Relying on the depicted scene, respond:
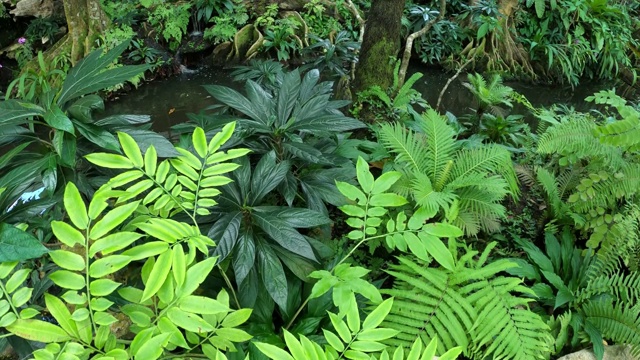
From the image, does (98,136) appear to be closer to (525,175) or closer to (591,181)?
(591,181)

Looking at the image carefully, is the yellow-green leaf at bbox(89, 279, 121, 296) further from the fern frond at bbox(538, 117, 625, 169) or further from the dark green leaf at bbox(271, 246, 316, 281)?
the fern frond at bbox(538, 117, 625, 169)

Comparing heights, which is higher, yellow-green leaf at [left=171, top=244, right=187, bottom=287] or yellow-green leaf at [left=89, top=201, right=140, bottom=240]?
yellow-green leaf at [left=89, top=201, right=140, bottom=240]

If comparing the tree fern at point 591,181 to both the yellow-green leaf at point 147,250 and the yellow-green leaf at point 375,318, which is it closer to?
the yellow-green leaf at point 375,318

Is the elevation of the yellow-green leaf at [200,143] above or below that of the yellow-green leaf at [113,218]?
above

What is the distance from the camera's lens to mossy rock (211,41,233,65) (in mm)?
6895

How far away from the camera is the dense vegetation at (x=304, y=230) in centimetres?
104

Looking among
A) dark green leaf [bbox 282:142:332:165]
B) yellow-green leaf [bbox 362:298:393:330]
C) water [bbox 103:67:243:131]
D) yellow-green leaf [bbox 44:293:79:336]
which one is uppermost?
yellow-green leaf [bbox 44:293:79:336]

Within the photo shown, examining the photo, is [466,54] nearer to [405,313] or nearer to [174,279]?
[405,313]

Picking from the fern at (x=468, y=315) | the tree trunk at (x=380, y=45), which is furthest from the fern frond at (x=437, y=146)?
the tree trunk at (x=380, y=45)

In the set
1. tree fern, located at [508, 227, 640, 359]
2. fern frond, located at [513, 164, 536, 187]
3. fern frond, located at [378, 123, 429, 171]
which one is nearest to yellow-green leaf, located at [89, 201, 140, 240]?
fern frond, located at [378, 123, 429, 171]

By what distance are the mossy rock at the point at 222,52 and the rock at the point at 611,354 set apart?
20.5 feet

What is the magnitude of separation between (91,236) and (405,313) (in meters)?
1.35

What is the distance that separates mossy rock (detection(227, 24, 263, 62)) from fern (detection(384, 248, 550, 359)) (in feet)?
18.7

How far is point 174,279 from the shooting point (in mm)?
1099
